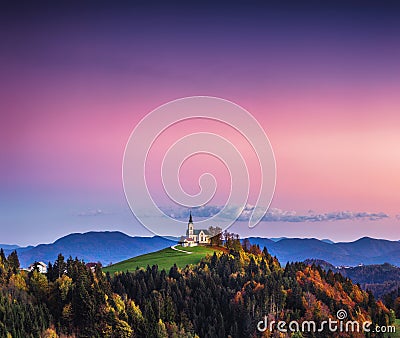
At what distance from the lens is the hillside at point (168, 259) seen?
484 ft

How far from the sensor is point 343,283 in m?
152

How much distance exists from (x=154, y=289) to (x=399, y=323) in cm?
5564

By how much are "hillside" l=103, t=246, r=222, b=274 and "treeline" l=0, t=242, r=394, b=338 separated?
18.2 ft

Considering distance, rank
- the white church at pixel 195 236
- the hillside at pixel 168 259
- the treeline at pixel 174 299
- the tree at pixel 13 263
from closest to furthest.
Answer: the treeline at pixel 174 299
the tree at pixel 13 263
the hillside at pixel 168 259
the white church at pixel 195 236

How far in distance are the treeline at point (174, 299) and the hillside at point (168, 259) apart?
555cm

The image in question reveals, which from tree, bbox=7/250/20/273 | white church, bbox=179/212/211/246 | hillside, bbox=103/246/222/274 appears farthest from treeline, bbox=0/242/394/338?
white church, bbox=179/212/211/246

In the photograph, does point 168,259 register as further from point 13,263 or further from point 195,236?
point 13,263

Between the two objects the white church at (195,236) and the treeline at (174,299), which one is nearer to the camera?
the treeline at (174,299)

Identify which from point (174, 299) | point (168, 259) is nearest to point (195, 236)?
point (168, 259)

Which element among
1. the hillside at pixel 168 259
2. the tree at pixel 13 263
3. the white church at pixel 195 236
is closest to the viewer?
the tree at pixel 13 263

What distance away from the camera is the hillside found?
148 m

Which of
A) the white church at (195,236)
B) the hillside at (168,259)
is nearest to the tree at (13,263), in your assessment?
the hillside at (168,259)

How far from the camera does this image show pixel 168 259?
154125 millimetres

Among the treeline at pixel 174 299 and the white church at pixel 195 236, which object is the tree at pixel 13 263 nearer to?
the treeline at pixel 174 299
